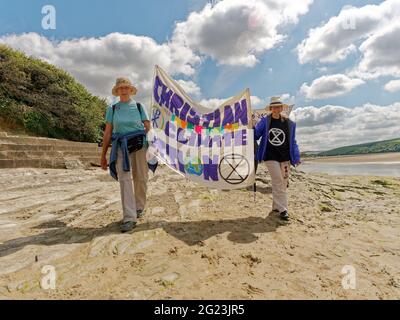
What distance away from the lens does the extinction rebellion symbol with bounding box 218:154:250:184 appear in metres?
4.87

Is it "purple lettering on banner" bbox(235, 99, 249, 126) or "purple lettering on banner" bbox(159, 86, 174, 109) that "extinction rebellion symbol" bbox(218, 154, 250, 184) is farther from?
"purple lettering on banner" bbox(159, 86, 174, 109)

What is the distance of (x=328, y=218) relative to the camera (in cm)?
514

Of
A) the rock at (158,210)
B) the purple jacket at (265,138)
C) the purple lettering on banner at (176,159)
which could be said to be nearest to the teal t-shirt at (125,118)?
the purple lettering on banner at (176,159)

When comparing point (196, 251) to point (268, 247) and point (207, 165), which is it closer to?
point (268, 247)

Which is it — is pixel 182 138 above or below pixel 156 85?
below

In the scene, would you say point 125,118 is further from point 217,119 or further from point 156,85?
point 217,119

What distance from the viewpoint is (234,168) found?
491 cm

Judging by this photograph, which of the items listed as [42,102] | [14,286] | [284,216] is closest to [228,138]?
[284,216]

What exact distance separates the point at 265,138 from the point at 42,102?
1694cm

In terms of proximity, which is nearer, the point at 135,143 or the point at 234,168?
the point at 135,143

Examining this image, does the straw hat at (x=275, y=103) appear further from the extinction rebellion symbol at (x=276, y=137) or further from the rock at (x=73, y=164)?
the rock at (x=73, y=164)

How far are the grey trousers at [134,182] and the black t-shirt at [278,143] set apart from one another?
6.73 feet
